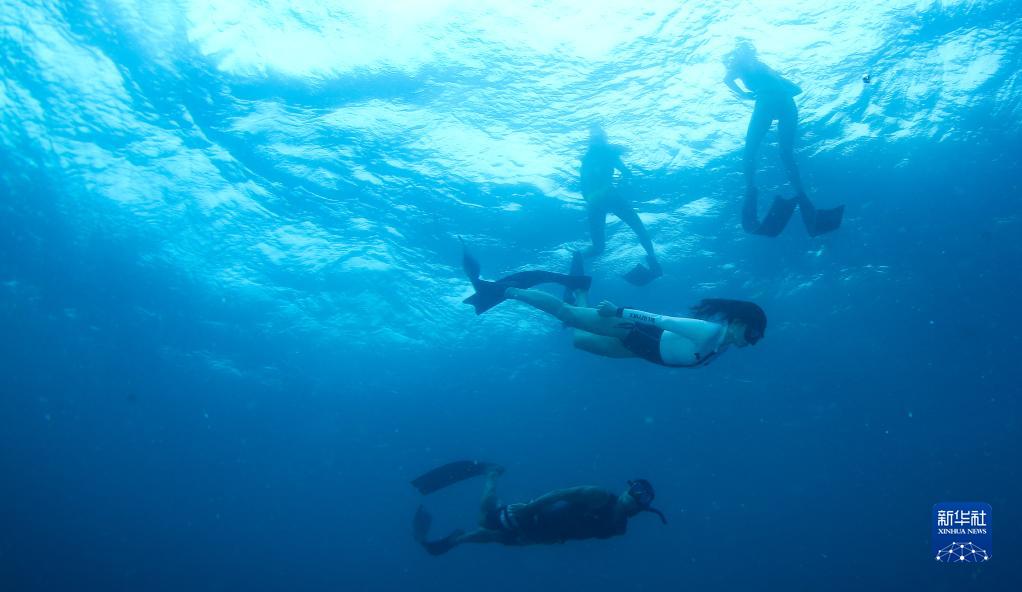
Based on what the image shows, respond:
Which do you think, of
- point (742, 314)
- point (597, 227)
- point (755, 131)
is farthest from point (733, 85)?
point (742, 314)

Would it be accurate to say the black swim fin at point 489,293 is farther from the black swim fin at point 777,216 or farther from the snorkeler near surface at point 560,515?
the black swim fin at point 777,216

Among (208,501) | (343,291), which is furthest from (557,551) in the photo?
(343,291)

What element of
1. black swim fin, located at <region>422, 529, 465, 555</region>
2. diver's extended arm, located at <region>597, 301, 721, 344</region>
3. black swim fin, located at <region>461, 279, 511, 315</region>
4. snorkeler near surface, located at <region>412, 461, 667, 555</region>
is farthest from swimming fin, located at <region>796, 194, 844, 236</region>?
black swim fin, located at <region>422, 529, 465, 555</region>

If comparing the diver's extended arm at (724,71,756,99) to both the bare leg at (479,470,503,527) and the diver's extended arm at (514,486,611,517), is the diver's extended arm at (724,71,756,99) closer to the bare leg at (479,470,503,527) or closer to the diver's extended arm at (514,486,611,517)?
the diver's extended arm at (514,486,611,517)

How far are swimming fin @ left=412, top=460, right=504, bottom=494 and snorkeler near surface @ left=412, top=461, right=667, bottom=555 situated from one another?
0.21 metres

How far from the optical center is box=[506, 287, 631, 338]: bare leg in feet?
22.2

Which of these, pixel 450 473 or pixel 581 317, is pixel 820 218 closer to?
pixel 581 317

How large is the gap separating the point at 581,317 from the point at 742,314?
2.00 meters

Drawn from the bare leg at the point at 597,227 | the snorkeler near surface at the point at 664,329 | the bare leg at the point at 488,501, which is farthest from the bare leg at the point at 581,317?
the bare leg at the point at 597,227

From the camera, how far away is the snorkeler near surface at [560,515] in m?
7.05

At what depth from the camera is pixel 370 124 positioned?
1293 cm

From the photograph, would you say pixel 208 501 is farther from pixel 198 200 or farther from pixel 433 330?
pixel 198 200

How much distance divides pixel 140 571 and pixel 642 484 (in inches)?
3286

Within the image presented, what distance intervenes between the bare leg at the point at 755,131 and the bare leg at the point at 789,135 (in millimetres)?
276
